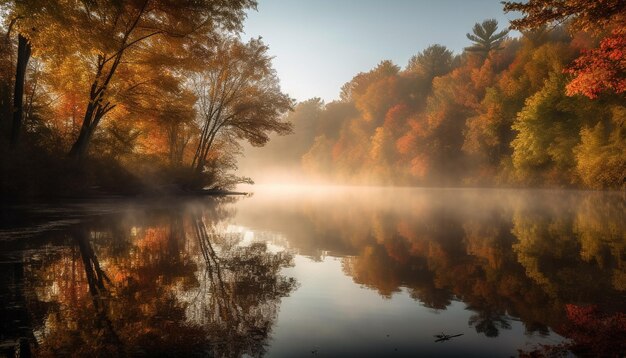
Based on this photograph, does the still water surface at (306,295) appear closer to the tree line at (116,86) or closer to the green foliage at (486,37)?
the tree line at (116,86)

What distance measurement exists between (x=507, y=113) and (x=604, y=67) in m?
32.6

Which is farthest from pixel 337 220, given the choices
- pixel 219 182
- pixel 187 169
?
pixel 219 182

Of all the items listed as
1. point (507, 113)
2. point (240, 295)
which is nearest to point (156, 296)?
point (240, 295)

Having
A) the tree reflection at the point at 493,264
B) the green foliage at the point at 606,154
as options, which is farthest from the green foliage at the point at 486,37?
the tree reflection at the point at 493,264

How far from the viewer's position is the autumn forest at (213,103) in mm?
13852

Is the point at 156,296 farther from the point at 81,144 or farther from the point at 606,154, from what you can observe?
the point at 606,154

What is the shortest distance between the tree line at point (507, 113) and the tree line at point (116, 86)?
13.7 meters

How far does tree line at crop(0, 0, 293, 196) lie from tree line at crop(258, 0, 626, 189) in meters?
13.7

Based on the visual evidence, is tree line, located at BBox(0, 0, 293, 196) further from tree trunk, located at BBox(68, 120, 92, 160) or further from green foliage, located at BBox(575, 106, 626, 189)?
green foliage, located at BBox(575, 106, 626, 189)

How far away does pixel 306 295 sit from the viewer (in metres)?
4.73

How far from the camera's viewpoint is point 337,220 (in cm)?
1317

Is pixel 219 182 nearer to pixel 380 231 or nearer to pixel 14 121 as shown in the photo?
pixel 14 121

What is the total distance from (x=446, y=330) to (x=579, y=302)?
1.79 meters

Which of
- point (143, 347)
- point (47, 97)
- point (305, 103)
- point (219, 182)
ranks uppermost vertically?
point (305, 103)
